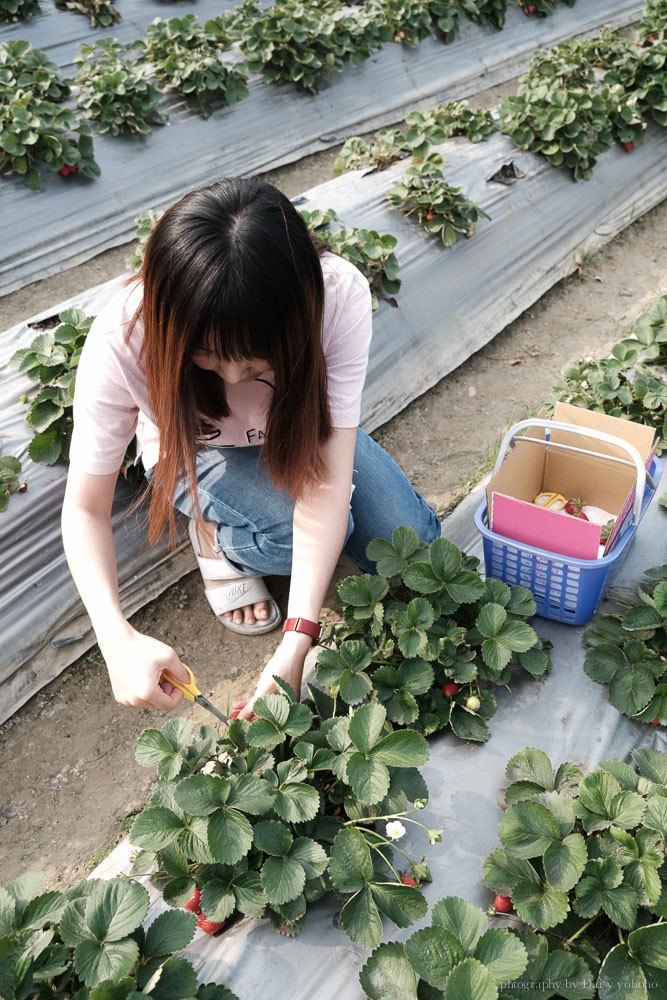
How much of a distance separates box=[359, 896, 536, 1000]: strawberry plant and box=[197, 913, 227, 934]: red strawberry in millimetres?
275

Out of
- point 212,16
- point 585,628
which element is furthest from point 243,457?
point 212,16

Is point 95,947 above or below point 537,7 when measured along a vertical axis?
above

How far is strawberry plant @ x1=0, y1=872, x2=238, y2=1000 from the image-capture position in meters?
1.23

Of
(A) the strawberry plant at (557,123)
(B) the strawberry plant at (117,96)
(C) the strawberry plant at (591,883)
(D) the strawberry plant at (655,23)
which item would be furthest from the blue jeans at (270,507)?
(D) the strawberry plant at (655,23)

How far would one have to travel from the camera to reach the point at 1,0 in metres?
4.71

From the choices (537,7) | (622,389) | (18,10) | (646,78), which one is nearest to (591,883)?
(622,389)

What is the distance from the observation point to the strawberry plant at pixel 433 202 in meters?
3.36

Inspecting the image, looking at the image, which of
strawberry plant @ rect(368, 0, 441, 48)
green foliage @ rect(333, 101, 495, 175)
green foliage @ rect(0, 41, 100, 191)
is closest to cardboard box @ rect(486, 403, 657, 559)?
green foliage @ rect(333, 101, 495, 175)

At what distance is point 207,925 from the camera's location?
1471 mm

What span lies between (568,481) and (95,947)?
5.38ft

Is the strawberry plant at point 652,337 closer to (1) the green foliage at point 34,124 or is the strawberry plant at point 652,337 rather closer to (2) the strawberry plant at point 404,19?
(1) the green foliage at point 34,124

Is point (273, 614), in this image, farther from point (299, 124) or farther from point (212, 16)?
point (212, 16)

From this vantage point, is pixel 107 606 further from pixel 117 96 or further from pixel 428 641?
pixel 117 96

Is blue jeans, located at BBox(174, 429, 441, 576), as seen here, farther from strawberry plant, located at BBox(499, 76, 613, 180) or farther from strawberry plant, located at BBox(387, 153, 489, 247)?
strawberry plant, located at BBox(499, 76, 613, 180)
